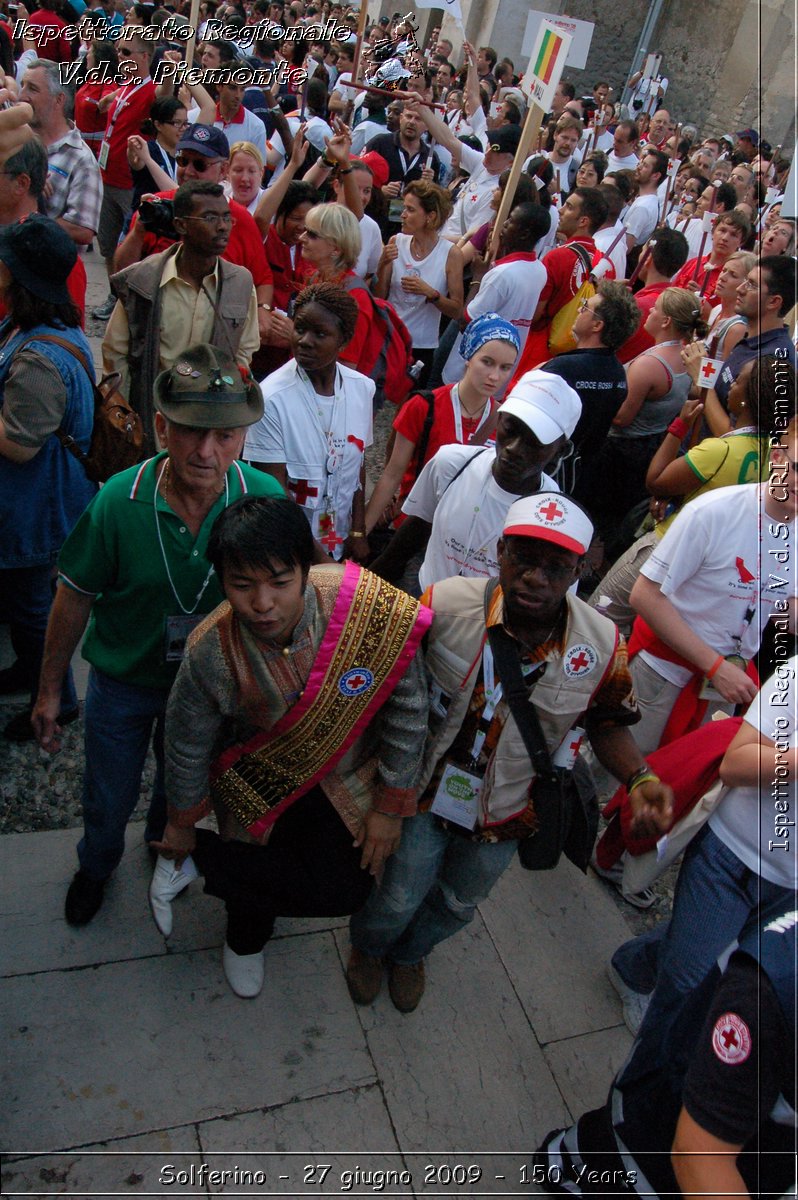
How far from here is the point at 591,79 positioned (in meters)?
23.4

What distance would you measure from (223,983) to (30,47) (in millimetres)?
10535

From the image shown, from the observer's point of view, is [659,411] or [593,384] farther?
[659,411]

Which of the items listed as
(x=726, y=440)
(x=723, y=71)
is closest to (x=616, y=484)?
(x=726, y=440)

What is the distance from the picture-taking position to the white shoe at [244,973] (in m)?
2.90

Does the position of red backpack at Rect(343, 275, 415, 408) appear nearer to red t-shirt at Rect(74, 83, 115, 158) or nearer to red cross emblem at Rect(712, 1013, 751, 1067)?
red cross emblem at Rect(712, 1013, 751, 1067)

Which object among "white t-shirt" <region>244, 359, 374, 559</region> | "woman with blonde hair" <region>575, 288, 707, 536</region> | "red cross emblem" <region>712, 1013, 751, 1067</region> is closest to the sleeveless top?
"woman with blonde hair" <region>575, 288, 707, 536</region>

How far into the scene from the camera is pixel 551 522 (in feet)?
7.34

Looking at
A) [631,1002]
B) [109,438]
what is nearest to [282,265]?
[109,438]

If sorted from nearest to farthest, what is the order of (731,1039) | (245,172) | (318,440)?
(731,1039)
(318,440)
(245,172)

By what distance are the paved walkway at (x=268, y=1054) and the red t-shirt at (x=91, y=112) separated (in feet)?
23.7

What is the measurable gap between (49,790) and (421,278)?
3.90m

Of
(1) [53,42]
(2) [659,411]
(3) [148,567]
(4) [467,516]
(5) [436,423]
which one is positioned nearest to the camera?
(3) [148,567]

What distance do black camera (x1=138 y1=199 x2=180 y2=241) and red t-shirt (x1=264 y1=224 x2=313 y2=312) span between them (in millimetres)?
1215

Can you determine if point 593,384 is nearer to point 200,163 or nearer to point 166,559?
point 200,163
